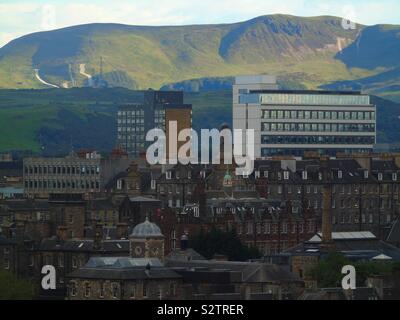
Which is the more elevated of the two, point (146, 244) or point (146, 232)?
point (146, 232)

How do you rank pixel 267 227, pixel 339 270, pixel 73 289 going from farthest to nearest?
pixel 267 227 → pixel 339 270 → pixel 73 289

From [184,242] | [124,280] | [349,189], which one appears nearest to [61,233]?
[184,242]

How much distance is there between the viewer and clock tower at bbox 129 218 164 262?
12794 cm

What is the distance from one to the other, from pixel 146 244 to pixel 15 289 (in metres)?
11.7

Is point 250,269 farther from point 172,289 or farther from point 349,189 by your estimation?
point 349,189

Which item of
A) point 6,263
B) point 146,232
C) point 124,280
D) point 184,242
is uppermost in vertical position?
point 146,232

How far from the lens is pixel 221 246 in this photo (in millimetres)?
147750

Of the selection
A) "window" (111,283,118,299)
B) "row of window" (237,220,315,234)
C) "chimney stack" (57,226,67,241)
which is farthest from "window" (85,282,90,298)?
"row of window" (237,220,315,234)

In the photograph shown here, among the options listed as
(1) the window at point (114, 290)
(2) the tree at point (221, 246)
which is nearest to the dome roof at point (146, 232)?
(1) the window at point (114, 290)

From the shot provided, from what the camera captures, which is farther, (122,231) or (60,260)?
(122,231)

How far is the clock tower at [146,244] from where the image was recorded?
420 ft
